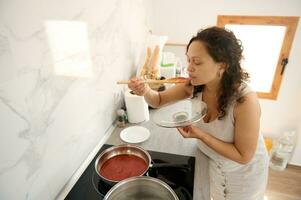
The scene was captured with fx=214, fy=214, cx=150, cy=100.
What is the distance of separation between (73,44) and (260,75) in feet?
7.82

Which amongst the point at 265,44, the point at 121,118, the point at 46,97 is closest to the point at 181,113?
the point at 121,118

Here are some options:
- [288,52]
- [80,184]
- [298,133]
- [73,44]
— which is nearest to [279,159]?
[298,133]

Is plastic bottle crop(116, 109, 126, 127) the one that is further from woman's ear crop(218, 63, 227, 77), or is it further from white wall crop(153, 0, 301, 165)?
white wall crop(153, 0, 301, 165)

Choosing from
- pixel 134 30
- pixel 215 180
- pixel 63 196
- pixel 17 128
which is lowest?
pixel 215 180

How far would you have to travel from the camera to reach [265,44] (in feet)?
7.88

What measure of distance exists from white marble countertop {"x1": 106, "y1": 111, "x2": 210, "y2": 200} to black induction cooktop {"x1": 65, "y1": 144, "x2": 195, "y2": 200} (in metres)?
0.04

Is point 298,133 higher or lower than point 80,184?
lower

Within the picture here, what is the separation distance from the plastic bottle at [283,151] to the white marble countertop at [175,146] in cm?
189

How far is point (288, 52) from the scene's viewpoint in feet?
7.40

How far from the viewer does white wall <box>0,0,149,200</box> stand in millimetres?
598

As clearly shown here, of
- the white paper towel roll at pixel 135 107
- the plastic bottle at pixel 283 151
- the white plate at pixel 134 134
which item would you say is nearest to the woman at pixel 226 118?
the white paper towel roll at pixel 135 107

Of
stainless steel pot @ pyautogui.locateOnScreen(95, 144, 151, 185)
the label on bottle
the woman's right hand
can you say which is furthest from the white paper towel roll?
the label on bottle

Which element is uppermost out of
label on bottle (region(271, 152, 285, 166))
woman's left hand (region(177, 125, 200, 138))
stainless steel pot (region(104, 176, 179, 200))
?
woman's left hand (region(177, 125, 200, 138))

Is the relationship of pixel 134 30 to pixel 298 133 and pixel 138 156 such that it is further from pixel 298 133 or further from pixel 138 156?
pixel 298 133
